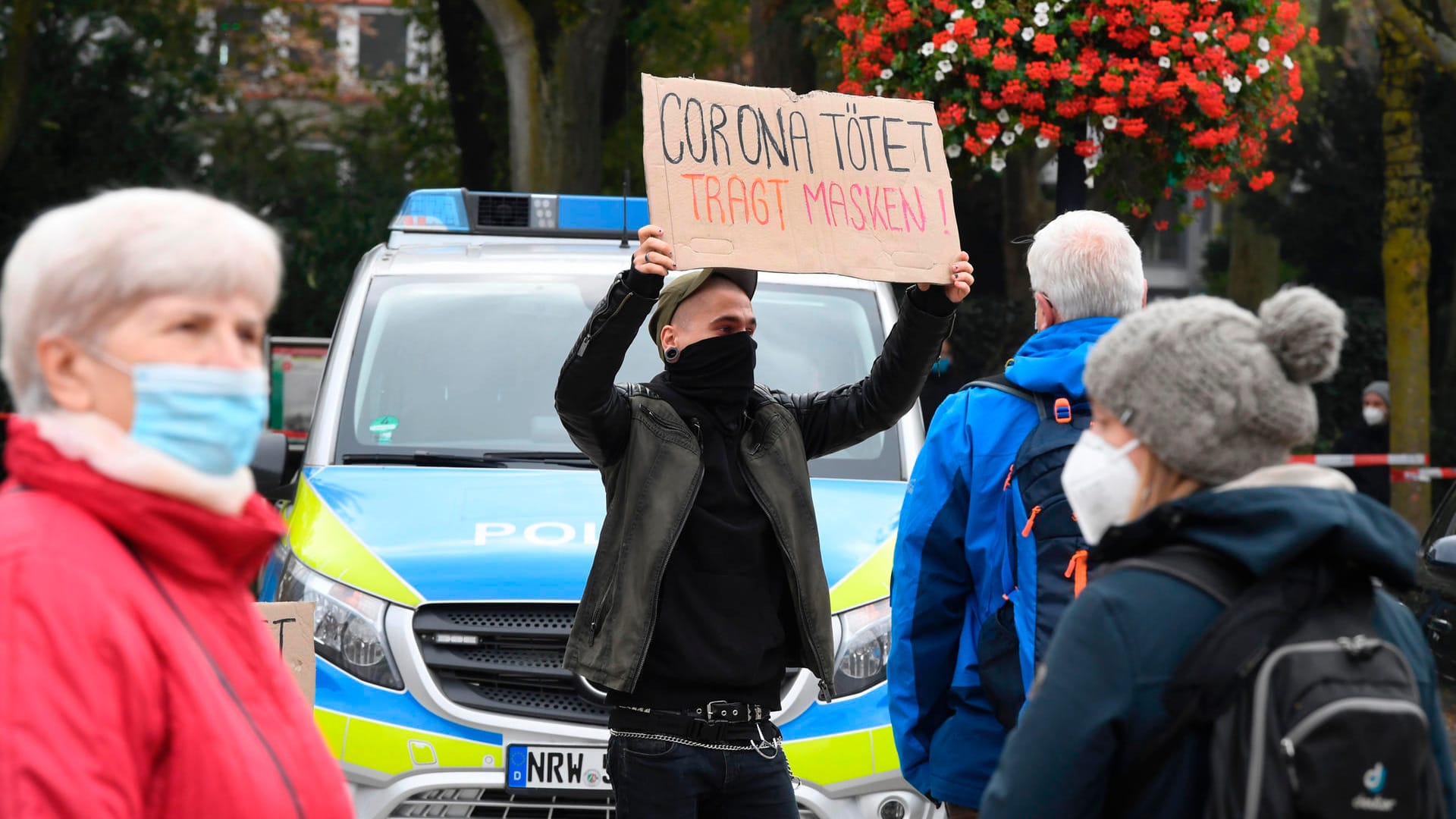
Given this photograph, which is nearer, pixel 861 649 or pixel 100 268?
pixel 100 268

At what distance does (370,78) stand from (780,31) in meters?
13.1

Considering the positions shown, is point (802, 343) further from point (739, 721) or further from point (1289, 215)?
point (1289, 215)

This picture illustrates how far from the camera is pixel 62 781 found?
164 centimetres

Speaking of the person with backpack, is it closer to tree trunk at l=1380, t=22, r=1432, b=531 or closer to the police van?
the police van

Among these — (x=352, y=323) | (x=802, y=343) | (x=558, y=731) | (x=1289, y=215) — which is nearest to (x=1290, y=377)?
(x=558, y=731)

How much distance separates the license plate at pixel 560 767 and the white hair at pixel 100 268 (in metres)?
2.75

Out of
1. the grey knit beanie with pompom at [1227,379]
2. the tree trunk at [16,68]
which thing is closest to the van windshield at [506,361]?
the grey knit beanie with pompom at [1227,379]

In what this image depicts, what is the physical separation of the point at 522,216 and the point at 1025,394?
3.32m

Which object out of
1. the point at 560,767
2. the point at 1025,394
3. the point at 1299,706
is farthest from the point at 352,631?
the point at 1299,706

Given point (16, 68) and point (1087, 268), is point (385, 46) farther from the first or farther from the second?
point (1087, 268)

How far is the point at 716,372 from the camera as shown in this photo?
12.1ft

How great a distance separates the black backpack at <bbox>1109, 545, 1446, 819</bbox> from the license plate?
261 centimetres

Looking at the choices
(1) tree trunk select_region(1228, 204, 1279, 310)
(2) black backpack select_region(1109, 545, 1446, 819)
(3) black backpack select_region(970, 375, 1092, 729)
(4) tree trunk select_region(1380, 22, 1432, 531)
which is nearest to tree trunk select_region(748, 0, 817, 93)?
(4) tree trunk select_region(1380, 22, 1432, 531)

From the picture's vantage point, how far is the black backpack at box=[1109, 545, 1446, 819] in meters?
1.89
